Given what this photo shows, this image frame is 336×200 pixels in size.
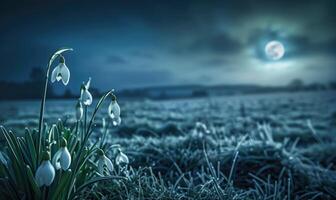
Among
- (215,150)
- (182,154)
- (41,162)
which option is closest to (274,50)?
(215,150)

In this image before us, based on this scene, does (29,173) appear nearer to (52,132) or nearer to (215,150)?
(52,132)

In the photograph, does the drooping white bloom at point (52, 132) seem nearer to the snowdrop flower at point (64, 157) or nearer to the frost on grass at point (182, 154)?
the frost on grass at point (182, 154)

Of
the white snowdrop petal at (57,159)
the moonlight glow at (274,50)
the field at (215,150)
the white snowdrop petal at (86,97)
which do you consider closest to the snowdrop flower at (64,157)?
the white snowdrop petal at (57,159)

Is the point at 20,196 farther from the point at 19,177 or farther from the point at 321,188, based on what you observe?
the point at 321,188

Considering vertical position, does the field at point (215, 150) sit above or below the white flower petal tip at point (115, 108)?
below

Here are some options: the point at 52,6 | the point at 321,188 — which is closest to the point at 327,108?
the point at 321,188
